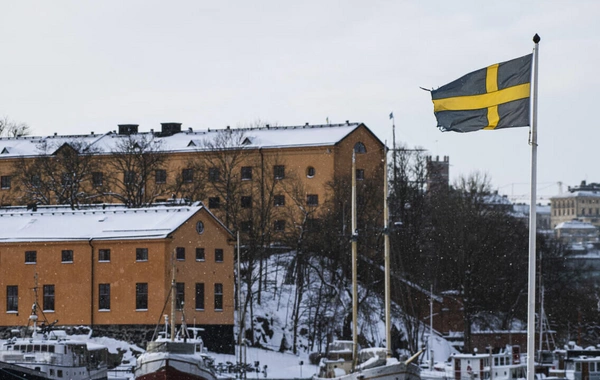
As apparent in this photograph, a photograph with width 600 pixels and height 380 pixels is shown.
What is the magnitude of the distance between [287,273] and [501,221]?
800 inches

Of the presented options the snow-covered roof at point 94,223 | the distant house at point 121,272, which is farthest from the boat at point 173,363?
the snow-covered roof at point 94,223

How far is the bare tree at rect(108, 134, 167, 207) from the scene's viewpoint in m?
96.2

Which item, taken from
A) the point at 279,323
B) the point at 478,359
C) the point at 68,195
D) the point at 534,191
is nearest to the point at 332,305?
the point at 279,323

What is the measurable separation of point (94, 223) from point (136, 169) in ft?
72.9

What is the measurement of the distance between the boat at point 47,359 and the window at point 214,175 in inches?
1411

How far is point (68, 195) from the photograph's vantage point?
96.4 m

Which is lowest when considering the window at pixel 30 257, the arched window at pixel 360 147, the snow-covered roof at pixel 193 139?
the window at pixel 30 257

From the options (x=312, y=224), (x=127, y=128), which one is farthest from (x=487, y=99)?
(x=127, y=128)

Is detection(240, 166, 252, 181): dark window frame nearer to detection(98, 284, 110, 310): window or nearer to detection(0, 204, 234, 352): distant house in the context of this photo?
detection(0, 204, 234, 352): distant house

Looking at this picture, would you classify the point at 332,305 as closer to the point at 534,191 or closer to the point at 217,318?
the point at 217,318

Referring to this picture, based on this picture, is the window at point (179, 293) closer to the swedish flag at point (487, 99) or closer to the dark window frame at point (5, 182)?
the dark window frame at point (5, 182)

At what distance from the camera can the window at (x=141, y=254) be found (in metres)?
74.9

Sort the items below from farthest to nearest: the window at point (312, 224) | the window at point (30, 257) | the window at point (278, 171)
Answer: the window at point (278, 171) < the window at point (312, 224) < the window at point (30, 257)

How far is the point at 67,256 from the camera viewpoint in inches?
3002
